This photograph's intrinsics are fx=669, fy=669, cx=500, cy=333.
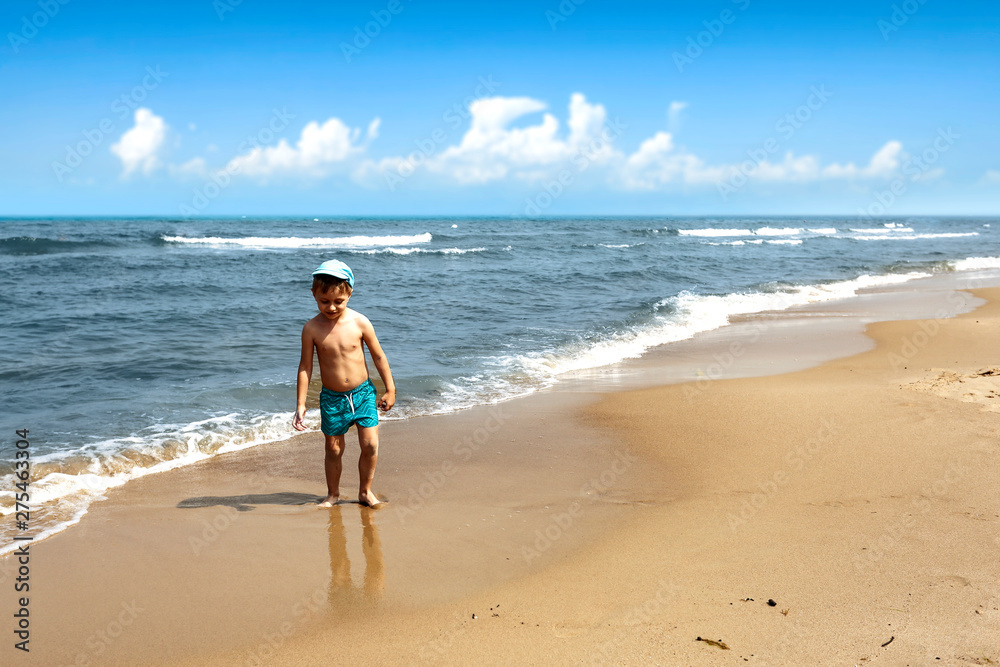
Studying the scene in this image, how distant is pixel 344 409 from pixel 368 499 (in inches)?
24.5

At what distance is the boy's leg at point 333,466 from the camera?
4.42 meters

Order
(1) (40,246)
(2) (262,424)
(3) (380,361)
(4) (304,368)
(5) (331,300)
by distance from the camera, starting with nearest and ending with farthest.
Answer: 1. (5) (331,300)
2. (4) (304,368)
3. (3) (380,361)
4. (2) (262,424)
5. (1) (40,246)

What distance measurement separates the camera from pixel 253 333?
1123 cm

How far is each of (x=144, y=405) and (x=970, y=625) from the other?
711 centimetres

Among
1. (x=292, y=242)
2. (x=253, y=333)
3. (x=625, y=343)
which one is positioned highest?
(x=292, y=242)

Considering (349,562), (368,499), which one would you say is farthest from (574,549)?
(368,499)

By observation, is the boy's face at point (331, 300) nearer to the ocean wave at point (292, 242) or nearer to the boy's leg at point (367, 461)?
the boy's leg at point (367, 461)

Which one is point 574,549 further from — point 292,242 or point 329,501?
point 292,242

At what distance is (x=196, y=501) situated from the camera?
465cm

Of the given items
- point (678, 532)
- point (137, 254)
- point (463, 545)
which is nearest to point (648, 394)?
point (678, 532)

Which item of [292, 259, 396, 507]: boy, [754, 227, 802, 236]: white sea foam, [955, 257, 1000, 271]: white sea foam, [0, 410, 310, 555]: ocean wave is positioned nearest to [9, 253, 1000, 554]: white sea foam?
[0, 410, 310, 555]: ocean wave

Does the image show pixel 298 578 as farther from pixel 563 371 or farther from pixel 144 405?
pixel 563 371

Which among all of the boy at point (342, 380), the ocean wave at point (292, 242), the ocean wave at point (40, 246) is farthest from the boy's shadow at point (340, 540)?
the ocean wave at point (292, 242)

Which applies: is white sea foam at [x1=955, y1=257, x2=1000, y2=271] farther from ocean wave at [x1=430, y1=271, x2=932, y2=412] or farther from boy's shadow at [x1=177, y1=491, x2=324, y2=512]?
boy's shadow at [x1=177, y1=491, x2=324, y2=512]
